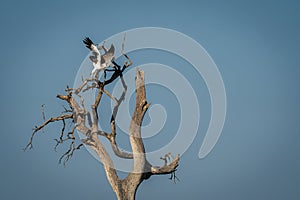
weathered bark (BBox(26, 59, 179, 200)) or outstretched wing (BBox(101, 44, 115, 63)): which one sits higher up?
outstretched wing (BBox(101, 44, 115, 63))

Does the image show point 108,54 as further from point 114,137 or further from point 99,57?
point 114,137

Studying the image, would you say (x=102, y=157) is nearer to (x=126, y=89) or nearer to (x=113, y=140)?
(x=113, y=140)

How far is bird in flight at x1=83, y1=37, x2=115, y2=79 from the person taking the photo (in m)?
13.8

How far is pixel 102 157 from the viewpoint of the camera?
13453 millimetres

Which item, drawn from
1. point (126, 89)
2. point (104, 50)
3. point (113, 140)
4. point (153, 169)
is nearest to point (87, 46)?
point (104, 50)

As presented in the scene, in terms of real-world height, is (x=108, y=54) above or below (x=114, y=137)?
above

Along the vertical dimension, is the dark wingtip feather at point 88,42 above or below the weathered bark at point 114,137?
above

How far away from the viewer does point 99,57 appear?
13.8m

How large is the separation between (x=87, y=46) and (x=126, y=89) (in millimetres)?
1755

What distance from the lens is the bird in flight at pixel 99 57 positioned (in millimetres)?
13750

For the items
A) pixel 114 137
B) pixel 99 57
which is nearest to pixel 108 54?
pixel 99 57

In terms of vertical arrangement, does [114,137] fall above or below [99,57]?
below

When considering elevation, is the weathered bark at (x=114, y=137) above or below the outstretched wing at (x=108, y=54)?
below

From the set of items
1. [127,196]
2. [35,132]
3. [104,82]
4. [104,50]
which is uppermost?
[104,50]
